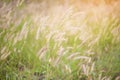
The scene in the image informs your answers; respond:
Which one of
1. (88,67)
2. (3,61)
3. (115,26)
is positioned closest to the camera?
(3,61)

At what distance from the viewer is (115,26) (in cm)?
220

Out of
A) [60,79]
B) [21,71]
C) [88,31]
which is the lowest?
[60,79]

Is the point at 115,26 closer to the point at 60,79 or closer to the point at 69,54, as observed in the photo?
the point at 69,54

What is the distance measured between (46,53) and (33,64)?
0.39ft

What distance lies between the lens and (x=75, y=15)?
208 cm

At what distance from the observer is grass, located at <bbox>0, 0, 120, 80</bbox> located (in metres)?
1.91

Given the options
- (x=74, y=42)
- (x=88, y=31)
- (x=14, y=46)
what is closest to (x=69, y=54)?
(x=74, y=42)

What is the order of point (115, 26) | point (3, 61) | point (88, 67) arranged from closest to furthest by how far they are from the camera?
point (3, 61) → point (88, 67) → point (115, 26)

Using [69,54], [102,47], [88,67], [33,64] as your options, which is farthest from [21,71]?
[102,47]

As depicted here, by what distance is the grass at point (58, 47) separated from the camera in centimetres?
191

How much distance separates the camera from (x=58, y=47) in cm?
198

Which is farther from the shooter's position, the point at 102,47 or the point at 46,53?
the point at 102,47

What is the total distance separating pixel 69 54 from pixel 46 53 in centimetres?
17

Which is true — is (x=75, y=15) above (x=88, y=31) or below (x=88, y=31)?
above
